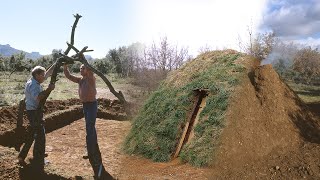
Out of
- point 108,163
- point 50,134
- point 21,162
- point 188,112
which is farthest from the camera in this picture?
point 50,134

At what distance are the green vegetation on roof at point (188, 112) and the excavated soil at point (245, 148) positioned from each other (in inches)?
9.3

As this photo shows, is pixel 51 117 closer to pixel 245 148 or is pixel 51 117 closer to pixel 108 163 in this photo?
pixel 108 163

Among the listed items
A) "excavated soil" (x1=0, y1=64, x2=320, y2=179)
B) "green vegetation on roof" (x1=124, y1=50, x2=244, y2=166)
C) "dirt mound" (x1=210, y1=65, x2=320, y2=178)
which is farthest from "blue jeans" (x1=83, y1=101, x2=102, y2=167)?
"dirt mound" (x1=210, y1=65, x2=320, y2=178)

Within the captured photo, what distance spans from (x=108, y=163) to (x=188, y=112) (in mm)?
2268

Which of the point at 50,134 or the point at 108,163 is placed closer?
the point at 108,163

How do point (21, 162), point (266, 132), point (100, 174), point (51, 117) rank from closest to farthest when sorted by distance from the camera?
point (100, 174)
point (21, 162)
point (266, 132)
point (51, 117)

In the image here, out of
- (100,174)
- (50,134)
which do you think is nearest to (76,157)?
(100,174)

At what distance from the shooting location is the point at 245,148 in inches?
308

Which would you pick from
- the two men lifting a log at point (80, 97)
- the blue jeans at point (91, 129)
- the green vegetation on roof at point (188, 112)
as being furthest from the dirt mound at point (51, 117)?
the blue jeans at point (91, 129)

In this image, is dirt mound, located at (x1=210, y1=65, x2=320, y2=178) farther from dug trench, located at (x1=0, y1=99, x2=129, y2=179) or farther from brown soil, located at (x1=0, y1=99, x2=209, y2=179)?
dug trench, located at (x1=0, y1=99, x2=129, y2=179)

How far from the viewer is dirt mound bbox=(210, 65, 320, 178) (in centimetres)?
739

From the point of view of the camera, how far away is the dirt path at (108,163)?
7.05 meters

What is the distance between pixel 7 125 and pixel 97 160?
5.73 m

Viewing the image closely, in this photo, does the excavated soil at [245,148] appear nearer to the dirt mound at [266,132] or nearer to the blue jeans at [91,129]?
the dirt mound at [266,132]
